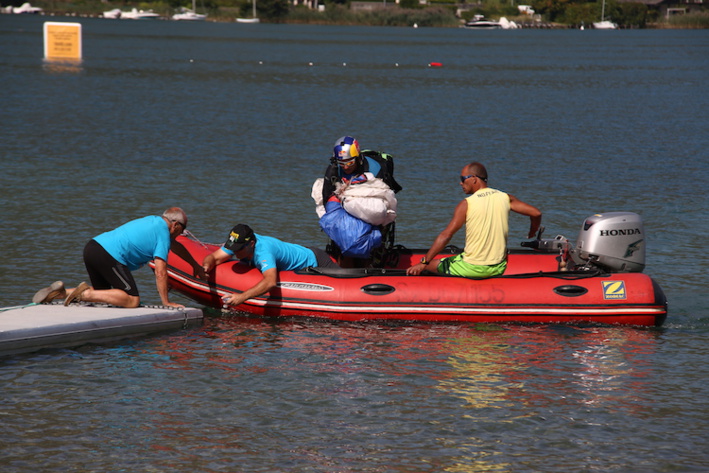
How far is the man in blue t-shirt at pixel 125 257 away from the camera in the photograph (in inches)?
384

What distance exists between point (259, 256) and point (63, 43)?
48.4 m

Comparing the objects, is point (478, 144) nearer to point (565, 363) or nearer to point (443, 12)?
point (565, 363)

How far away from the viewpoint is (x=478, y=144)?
85.8 feet

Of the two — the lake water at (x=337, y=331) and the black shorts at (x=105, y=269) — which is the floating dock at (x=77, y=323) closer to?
the lake water at (x=337, y=331)

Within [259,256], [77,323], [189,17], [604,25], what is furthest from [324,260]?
[604,25]

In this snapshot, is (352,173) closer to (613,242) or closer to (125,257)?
(125,257)

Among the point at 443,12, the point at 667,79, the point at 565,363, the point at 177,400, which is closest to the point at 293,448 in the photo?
the point at 177,400

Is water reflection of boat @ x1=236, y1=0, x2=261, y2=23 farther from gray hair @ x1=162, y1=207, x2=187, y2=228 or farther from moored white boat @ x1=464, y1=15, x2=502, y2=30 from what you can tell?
gray hair @ x1=162, y1=207, x2=187, y2=228

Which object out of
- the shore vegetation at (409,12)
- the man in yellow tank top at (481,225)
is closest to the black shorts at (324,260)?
the man in yellow tank top at (481,225)

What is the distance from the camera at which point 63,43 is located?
5509 cm

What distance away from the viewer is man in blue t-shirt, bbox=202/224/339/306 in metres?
10.0

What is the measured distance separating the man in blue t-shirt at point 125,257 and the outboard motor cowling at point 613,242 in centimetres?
411

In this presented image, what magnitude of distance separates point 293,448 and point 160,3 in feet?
501

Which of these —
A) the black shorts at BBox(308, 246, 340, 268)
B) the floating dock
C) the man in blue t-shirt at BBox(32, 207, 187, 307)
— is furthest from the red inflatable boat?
the floating dock
